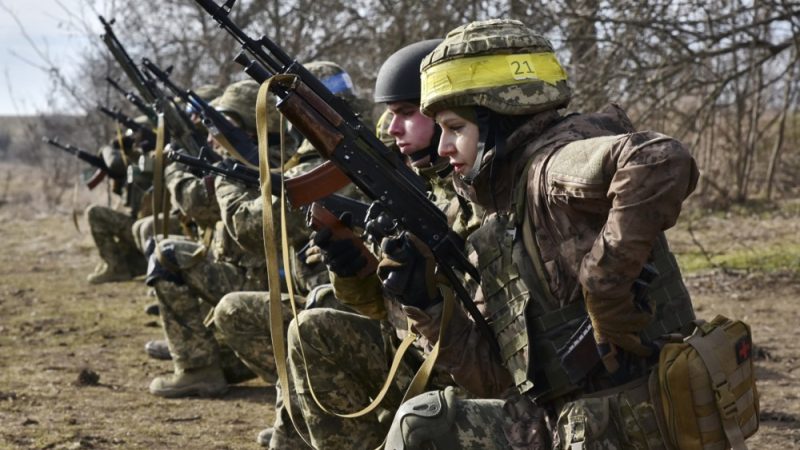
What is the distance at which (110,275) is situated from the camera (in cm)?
1289

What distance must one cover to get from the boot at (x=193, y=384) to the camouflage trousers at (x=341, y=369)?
2.40 meters

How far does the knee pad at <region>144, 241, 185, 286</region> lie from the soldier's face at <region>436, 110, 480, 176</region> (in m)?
3.60

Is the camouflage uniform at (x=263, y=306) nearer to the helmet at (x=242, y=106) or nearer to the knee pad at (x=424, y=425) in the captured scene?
the helmet at (x=242, y=106)

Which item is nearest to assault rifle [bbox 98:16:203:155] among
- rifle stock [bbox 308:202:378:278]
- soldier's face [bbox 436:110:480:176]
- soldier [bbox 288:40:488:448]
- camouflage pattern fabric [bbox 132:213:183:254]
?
camouflage pattern fabric [bbox 132:213:183:254]

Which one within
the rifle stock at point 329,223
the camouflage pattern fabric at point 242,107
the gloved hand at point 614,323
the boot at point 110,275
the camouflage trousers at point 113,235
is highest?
the camouflage pattern fabric at point 242,107

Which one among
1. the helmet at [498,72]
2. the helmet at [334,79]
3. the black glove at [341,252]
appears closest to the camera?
the helmet at [498,72]

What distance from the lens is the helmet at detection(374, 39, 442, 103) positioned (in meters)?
4.67

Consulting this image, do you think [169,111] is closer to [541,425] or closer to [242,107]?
[242,107]

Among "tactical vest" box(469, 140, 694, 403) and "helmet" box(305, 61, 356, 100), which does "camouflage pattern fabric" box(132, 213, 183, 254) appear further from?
"tactical vest" box(469, 140, 694, 403)

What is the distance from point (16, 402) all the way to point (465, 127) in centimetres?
420

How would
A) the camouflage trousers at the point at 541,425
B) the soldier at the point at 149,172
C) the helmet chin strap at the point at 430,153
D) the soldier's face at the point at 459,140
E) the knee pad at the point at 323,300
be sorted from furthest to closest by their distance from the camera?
the soldier at the point at 149,172, the knee pad at the point at 323,300, the helmet chin strap at the point at 430,153, the soldier's face at the point at 459,140, the camouflage trousers at the point at 541,425

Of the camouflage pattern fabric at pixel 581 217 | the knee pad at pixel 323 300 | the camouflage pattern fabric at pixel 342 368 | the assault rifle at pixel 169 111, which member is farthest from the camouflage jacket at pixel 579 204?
the assault rifle at pixel 169 111

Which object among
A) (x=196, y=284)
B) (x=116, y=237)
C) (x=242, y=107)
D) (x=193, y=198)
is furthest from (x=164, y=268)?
(x=116, y=237)

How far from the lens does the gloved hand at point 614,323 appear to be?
10.3 feet
